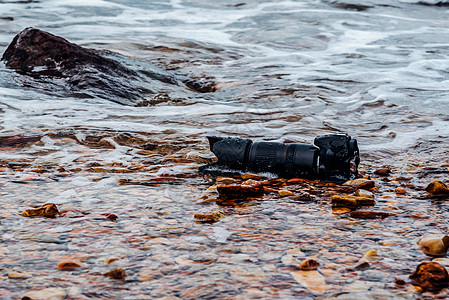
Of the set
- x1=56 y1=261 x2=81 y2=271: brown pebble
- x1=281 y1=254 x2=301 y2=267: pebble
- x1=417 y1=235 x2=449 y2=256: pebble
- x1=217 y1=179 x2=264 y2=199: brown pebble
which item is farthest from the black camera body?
x1=56 y1=261 x2=81 y2=271: brown pebble

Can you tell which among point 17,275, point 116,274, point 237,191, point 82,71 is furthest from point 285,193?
point 82,71

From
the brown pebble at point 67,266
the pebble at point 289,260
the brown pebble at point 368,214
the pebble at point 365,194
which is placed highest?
the brown pebble at point 67,266

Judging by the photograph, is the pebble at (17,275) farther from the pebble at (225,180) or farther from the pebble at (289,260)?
the pebble at (225,180)

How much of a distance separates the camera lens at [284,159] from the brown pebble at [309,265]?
4.67ft

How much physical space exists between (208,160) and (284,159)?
3.06 ft

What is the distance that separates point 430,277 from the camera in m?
1.68

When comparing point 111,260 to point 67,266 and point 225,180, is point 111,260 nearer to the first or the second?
point 67,266

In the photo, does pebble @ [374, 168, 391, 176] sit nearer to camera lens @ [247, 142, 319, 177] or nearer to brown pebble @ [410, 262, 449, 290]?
camera lens @ [247, 142, 319, 177]

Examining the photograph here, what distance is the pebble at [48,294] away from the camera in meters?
1.59

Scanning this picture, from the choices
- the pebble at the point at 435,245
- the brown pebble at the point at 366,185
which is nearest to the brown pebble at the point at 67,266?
the pebble at the point at 435,245

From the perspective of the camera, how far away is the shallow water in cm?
182

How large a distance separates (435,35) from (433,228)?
556 inches

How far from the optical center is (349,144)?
3.16m

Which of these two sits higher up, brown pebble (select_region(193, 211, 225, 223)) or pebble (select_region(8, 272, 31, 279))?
pebble (select_region(8, 272, 31, 279))
